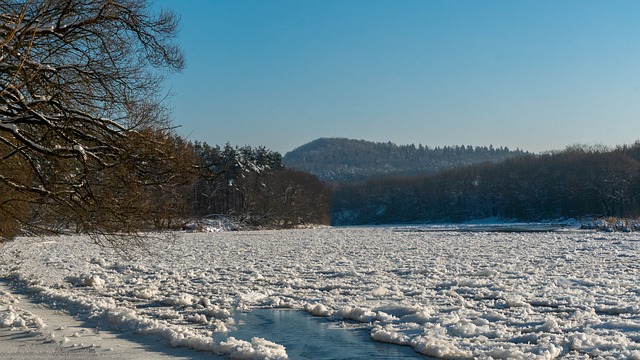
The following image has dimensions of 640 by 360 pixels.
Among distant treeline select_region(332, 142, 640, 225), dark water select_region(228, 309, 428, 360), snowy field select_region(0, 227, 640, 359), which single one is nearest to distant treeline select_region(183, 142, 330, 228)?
distant treeline select_region(332, 142, 640, 225)

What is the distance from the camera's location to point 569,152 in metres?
115

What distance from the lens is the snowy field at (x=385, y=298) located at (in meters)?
8.30

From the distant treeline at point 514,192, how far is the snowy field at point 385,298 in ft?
192

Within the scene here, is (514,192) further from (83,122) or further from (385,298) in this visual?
Result: (83,122)

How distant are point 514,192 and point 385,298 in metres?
103

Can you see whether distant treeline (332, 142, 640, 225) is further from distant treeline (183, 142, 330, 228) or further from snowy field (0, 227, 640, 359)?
snowy field (0, 227, 640, 359)

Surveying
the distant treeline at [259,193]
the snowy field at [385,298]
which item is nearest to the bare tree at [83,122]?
the snowy field at [385,298]

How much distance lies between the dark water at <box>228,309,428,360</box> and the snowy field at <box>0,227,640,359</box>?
0.81 ft

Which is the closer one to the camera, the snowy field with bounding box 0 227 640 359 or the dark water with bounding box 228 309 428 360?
the dark water with bounding box 228 309 428 360

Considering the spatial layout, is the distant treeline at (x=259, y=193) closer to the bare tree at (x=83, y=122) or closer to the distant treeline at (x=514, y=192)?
the distant treeline at (x=514, y=192)

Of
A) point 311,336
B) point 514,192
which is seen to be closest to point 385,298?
point 311,336

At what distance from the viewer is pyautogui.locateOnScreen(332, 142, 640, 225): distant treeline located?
86.2m

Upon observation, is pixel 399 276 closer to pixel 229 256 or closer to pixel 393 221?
pixel 229 256

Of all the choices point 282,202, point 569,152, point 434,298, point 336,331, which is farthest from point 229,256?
point 569,152
